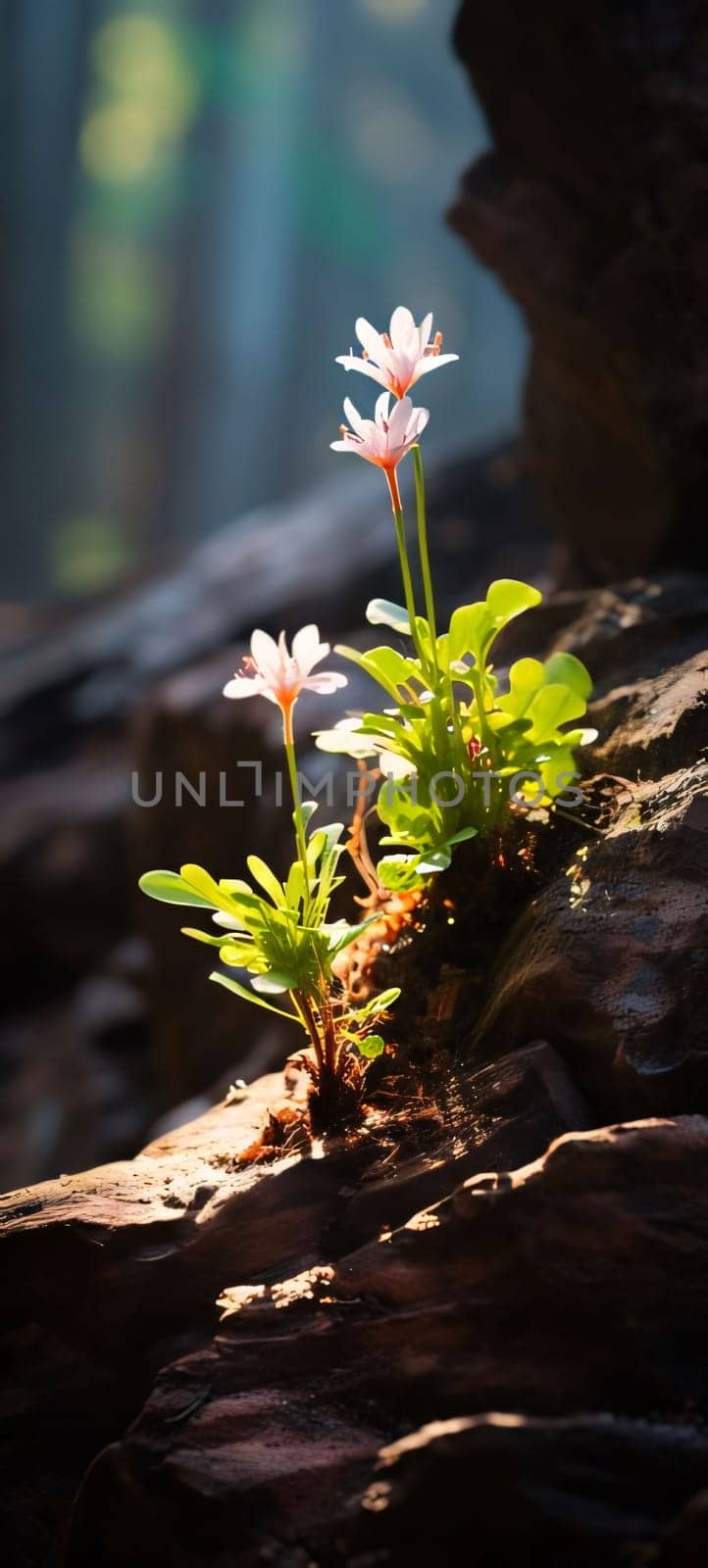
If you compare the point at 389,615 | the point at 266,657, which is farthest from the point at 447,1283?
the point at 389,615

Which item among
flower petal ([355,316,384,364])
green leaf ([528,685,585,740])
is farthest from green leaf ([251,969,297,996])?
flower petal ([355,316,384,364])

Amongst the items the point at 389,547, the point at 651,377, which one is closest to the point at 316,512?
the point at 389,547

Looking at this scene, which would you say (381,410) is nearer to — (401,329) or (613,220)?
(401,329)

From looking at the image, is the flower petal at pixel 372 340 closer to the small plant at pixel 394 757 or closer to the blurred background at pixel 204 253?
the small plant at pixel 394 757

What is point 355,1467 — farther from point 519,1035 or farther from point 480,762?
point 480,762

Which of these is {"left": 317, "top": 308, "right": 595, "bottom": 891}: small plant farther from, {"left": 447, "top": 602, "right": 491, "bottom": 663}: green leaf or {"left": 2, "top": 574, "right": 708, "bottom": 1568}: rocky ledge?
{"left": 2, "top": 574, "right": 708, "bottom": 1568}: rocky ledge

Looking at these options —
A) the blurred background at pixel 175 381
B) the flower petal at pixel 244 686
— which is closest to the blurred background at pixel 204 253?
the blurred background at pixel 175 381
